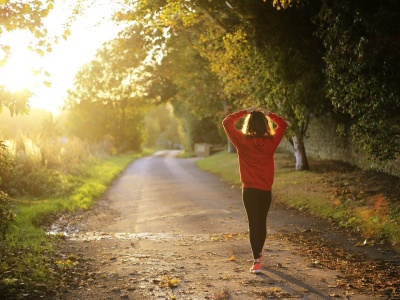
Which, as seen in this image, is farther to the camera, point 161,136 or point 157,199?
point 161,136

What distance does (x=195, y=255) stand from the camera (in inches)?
321

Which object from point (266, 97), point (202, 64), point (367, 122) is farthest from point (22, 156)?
point (202, 64)

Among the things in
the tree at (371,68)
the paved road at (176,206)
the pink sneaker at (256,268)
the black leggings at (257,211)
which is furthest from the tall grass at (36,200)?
the tree at (371,68)

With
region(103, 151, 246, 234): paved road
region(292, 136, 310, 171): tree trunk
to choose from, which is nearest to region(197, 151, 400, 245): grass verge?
region(292, 136, 310, 171): tree trunk

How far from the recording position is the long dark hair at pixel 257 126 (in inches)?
279

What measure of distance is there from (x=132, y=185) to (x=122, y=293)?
1651 centimetres

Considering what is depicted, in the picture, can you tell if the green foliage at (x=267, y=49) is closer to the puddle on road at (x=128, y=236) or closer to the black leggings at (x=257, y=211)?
the puddle on road at (x=128, y=236)

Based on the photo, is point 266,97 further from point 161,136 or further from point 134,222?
point 161,136

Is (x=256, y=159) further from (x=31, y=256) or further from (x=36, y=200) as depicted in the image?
(x=36, y=200)

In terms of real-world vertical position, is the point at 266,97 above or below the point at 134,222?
above

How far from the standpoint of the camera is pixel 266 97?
1795 cm

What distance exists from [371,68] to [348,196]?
3.52m

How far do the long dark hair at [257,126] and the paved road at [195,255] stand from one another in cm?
185

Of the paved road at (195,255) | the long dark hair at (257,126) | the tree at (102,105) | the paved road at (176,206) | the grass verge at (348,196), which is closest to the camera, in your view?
the paved road at (195,255)
